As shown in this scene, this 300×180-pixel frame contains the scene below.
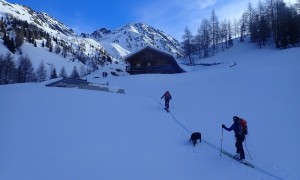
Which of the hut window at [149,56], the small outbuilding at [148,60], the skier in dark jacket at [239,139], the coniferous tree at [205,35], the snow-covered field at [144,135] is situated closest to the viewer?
the snow-covered field at [144,135]

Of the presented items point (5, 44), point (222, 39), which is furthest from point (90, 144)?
point (5, 44)

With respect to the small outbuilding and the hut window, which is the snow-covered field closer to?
the small outbuilding

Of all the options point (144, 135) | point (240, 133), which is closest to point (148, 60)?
point (144, 135)

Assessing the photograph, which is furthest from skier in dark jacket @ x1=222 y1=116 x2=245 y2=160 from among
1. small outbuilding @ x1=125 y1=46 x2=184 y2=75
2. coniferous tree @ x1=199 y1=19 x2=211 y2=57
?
coniferous tree @ x1=199 y1=19 x2=211 y2=57

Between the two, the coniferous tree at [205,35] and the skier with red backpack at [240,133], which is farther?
the coniferous tree at [205,35]

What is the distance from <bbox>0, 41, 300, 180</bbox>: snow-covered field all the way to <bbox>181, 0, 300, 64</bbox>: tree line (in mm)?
41355

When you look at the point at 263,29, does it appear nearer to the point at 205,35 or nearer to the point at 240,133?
the point at 205,35

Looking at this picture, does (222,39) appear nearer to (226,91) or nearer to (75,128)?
(226,91)

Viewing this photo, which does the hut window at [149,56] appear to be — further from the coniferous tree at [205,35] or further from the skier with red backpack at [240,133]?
the skier with red backpack at [240,133]

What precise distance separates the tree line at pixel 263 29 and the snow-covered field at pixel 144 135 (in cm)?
4136

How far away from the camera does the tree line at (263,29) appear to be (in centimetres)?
6488

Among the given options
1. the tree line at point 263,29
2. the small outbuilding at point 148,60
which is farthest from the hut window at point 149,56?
the tree line at point 263,29

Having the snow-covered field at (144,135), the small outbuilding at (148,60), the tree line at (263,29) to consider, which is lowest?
the snow-covered field at (144,135)

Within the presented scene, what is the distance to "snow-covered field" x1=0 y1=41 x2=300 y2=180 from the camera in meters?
10.5
